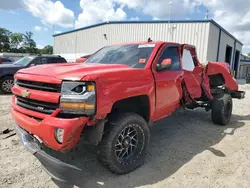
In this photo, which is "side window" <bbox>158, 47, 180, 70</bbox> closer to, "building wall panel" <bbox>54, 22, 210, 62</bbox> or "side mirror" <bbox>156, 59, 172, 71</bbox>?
"side mirror" <bbox>156, 59, 172, 71</bbox>

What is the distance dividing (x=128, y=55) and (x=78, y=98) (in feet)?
5.82

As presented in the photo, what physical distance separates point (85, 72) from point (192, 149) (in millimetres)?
2683

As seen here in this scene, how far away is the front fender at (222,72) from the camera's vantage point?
586 centimetres

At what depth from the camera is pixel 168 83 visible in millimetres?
3924

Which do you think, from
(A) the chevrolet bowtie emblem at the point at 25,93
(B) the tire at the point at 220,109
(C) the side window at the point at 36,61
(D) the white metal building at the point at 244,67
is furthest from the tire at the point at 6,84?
(D) the white metal building at the point at 244,67

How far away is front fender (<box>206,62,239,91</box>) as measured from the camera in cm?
586

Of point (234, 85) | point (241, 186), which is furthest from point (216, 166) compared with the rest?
point (234, 85)

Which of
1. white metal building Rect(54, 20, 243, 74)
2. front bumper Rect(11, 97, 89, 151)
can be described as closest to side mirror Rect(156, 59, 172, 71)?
front bumper Rect(11, 97, 89, 151)

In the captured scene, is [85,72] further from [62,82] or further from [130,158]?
[130,158]

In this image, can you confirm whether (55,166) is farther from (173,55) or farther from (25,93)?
(173,55)

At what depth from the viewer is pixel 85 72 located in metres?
2.74

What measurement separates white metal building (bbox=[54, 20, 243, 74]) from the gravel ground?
1347cm

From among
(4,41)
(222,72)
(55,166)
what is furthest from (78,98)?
(4,41)

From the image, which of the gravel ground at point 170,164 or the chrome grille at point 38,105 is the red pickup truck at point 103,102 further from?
the gravel ground at point 170,164
